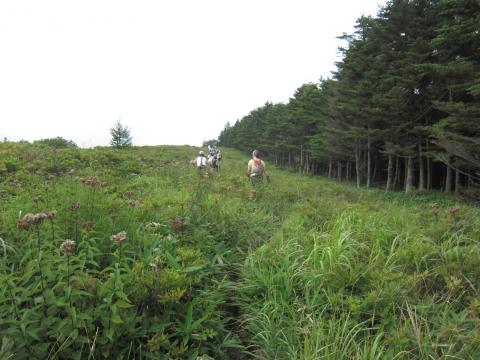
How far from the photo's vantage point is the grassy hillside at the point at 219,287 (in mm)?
2021

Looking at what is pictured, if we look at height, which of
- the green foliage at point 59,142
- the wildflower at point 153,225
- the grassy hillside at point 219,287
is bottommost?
the grassy hillside at point 219,287

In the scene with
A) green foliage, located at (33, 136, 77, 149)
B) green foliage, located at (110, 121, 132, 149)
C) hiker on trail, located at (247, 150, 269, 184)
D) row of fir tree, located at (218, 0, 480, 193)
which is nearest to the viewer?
hiker on trail, located at (247, 150, 269, 184)

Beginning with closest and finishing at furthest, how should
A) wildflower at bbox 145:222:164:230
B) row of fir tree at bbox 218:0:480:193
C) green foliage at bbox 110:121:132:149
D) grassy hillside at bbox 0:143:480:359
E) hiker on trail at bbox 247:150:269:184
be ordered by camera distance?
1. grassy hillside at bbox 0:143:480:359
2. wildflower at bbox 145:222:164:230
3. hiker on trail at bbox 247:150:269:184
4. row of fir tree at bbox 218:0:480:193
5. green foliage at bbox 110:121:132:149

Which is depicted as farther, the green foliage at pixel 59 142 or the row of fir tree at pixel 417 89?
the green foliage at pixel 59 142

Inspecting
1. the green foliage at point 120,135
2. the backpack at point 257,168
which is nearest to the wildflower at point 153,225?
the backpack at point 257,168

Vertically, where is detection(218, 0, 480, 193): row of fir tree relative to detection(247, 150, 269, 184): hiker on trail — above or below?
above

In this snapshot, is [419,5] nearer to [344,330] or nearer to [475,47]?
[475,47]

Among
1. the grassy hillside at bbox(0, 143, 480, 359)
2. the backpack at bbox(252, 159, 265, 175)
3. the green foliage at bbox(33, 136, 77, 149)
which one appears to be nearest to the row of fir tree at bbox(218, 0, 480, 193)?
the backpack at bbox(252, 159, 265, 175)

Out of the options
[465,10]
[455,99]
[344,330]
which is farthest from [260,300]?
[455,99]

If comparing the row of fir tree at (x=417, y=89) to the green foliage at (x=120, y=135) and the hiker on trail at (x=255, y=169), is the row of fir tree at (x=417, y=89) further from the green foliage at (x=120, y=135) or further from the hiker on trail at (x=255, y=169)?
the green foliage at (x=120, y=135)

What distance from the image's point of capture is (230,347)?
2.52 m

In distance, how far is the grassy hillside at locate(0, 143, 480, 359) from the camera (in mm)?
2021

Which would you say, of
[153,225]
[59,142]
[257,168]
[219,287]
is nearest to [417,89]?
[257,168]

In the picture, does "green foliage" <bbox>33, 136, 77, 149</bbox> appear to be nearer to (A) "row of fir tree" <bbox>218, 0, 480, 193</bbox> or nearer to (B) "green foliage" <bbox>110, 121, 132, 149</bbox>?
(B) "green foliage" <bbox>110, 121, 132, 149</bbox>
